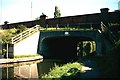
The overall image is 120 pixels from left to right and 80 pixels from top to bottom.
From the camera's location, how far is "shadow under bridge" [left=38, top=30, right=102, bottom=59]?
32094mm

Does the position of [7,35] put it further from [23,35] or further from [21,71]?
[21,71]

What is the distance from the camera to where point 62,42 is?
43.8 meters

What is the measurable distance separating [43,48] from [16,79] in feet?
63.0

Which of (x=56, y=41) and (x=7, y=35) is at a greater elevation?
(x=7, y=35)

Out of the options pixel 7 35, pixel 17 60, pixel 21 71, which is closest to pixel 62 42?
pixel 7 35

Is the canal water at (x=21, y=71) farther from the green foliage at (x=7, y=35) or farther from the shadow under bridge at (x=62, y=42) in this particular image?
the shadow under bridge at (x=62, y=42)

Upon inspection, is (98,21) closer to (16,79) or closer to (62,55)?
(62,55)

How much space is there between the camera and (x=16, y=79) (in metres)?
19.9

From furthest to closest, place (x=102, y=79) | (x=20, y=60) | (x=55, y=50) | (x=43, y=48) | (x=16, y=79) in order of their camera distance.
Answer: (x=55, y=50) → (x=43, y=48) → (x=20, y=60) → (x=16, y=79) → (x=102, y=79)

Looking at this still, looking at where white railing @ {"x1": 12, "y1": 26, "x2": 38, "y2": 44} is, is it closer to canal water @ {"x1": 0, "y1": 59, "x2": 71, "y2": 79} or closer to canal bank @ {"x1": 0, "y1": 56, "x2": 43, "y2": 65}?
canal bank @ {"x1": 0, "y1": 56, "x2": 43, "y2": 65}

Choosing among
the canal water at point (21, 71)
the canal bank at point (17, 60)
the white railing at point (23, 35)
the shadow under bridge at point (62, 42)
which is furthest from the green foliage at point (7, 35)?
the canal water at point (21, 71)

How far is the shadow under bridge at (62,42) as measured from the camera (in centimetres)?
3209

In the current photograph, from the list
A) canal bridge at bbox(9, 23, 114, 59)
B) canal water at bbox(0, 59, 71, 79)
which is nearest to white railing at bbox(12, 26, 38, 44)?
canal bridge at bbox(9, 23, 114, 59)

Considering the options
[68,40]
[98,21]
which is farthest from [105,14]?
[68,40]
